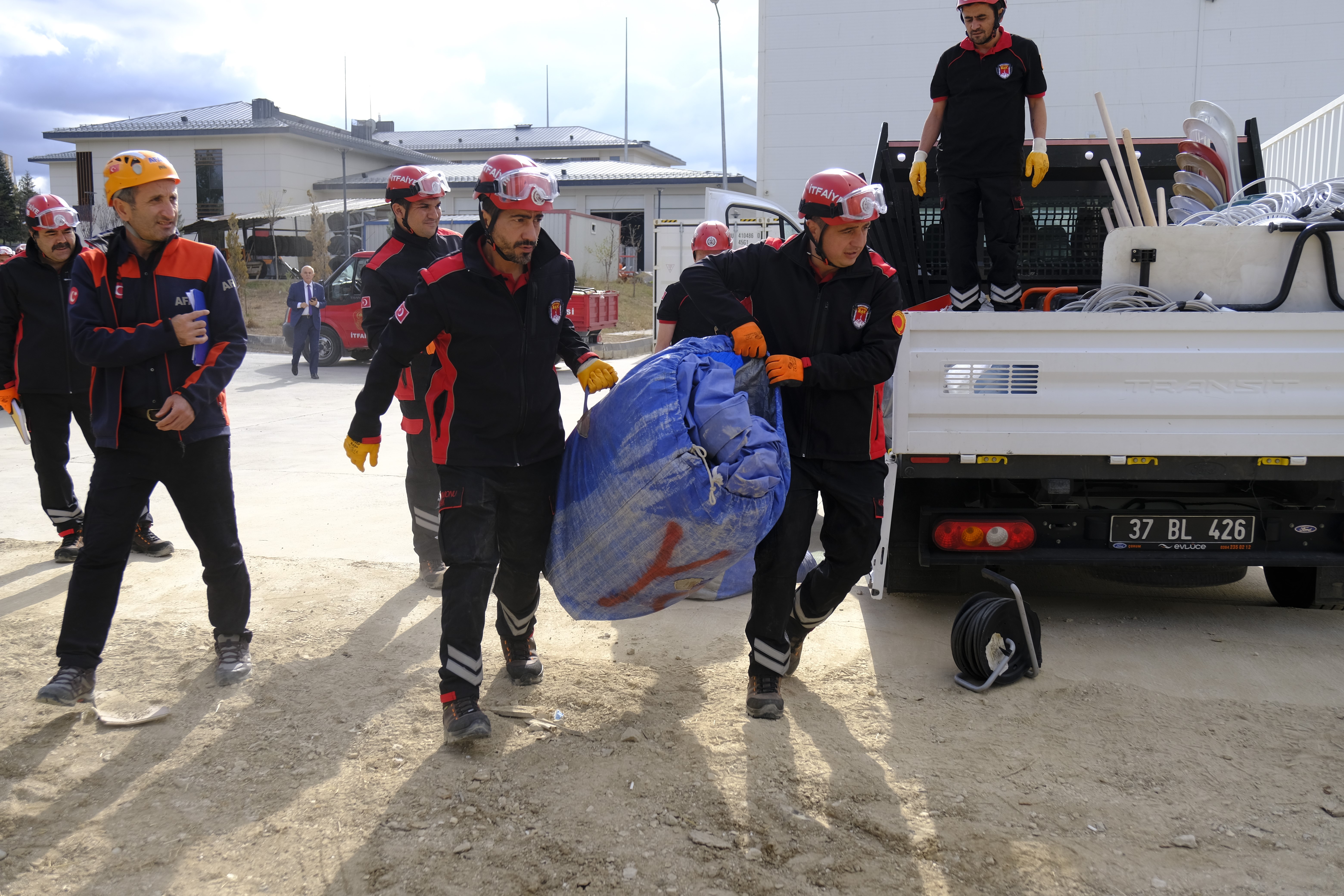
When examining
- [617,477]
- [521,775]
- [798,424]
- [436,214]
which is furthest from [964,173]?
[521,775]

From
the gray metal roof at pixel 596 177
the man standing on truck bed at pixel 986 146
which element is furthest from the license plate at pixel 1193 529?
the gray metal roof at pixel 596 177

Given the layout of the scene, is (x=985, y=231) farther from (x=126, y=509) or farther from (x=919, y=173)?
(x=126, y=509)

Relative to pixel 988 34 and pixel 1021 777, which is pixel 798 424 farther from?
pixel 988 34

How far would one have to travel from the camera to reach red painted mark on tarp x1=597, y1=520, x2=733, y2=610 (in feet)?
10.2

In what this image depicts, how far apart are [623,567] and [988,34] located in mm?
3493

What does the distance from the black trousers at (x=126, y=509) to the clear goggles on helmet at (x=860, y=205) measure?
240 centimetres

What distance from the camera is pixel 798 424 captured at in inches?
145

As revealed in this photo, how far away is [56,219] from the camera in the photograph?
535cm

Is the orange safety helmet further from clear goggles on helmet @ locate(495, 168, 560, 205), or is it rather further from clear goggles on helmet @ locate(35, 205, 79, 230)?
clear goggles on helmet @ locate(35, 205, 79, 230)

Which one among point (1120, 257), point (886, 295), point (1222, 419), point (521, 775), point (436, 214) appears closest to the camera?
point (521, 775)

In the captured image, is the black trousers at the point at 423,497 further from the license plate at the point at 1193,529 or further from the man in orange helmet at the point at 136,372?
Result: the license plate at the point at 1193,529

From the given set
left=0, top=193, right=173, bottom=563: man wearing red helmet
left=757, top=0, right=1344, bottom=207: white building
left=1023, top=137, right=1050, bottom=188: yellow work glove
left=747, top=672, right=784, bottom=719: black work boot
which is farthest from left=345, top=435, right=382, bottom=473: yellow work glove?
left=757, top=0, right=1344, bottom=207: white building

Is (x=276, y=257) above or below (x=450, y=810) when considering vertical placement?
above

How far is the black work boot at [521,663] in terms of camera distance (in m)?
3.93
